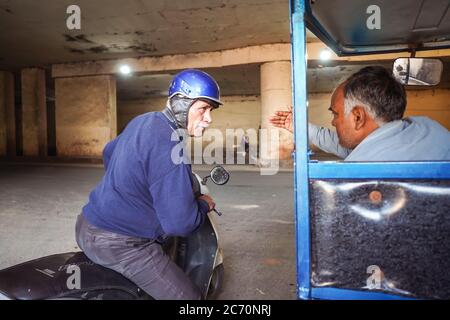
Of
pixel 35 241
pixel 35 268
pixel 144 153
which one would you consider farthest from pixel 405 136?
pixel 35 241

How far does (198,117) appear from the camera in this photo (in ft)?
5.95

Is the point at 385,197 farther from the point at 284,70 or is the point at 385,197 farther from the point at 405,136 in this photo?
the point at 284,70

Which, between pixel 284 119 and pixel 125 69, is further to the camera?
pixel 125 69

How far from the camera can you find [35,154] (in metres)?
13.3

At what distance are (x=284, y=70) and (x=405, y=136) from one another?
9385 millimetres

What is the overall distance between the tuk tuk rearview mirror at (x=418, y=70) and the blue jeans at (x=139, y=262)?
6.84 feet

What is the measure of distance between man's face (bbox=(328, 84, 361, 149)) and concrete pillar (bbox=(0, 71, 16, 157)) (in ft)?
51.4

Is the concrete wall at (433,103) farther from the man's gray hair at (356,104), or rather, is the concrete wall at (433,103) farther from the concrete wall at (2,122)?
the concrete wall at (2,122)

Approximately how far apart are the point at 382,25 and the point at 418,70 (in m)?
0.43

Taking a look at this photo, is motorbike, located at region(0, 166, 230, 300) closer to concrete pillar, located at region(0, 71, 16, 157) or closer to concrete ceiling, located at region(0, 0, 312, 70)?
concrete ceiling, located at region(0, 0, 312, 70)

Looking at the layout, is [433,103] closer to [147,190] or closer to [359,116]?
[359,116]

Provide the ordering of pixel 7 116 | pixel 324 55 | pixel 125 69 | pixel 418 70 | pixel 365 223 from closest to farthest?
pixel 365 223 → pixel 418 70 → pixel 324 55 → pixel 125 69 → pixel 7 116

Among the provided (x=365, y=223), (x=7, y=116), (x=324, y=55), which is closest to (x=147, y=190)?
(x=365, y=223)

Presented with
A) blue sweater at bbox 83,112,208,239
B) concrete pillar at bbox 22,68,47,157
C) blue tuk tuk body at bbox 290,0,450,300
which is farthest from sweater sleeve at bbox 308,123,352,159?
concrete pillar at bbox 22,68,47,157
